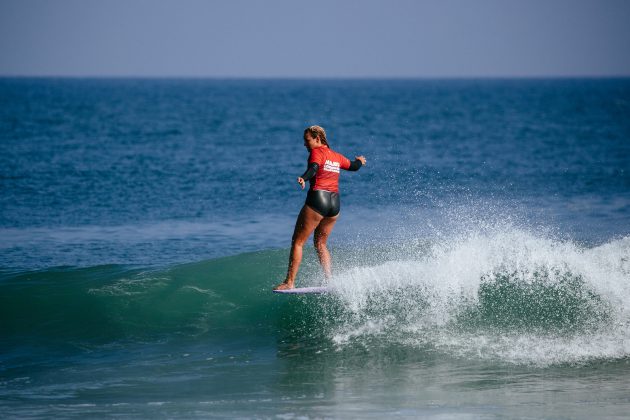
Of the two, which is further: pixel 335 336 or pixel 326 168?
pixel 335 336

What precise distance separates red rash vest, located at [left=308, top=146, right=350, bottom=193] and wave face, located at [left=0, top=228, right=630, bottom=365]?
1.29m

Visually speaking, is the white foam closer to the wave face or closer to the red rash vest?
the wave face

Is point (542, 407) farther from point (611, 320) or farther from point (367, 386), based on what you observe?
point (611, 320)

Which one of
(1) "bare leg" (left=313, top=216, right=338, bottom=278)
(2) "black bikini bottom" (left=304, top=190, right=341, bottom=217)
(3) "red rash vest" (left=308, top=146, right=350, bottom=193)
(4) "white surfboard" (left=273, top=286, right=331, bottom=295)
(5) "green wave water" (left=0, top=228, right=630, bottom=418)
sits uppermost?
(3) "red rash vest" (left=308, top=146, right=350, bottom=193)

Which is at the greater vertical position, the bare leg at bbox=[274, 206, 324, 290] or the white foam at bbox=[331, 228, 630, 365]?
the bare leg at bbox=[274, 206, 324, 290]

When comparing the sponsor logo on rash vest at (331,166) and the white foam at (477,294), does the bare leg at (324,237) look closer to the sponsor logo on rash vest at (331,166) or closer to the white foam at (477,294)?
the white foam at (477,294)

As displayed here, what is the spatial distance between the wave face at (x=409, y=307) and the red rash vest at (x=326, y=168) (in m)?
1.29

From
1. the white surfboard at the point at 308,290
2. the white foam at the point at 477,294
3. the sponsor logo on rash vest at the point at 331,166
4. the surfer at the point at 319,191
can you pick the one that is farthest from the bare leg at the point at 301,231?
the white foam at the point at 477,294

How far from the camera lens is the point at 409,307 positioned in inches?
415

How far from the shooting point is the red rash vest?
989cm

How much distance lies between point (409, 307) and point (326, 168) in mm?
1931

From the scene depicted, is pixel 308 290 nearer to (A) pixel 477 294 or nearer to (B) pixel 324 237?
(B) pixel 324 237

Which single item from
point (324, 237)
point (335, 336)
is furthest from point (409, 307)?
point (324, 237)

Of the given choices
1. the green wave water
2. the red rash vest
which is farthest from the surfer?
the green wave water
